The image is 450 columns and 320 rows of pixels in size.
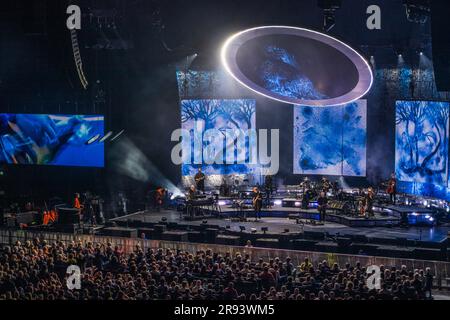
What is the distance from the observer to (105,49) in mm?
32781

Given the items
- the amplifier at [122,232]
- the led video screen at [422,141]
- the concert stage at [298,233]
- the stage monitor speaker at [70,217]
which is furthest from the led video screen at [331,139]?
the amplifier at [122,232]

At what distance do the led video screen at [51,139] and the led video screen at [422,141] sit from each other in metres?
13.7

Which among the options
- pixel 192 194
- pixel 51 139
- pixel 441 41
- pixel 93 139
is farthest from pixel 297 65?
pixel 51 139

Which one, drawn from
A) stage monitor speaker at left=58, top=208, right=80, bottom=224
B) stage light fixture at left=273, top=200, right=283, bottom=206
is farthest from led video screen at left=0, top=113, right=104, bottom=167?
stage light fixture at left=273, top=200, right=283, bottom=206

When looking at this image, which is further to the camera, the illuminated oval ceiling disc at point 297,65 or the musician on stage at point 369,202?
the musician on stage at point 369,202

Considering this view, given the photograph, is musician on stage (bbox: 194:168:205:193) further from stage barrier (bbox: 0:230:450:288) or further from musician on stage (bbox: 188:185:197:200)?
stage barrier (bbox: 0:230:450:288)

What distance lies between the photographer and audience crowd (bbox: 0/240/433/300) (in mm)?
15930

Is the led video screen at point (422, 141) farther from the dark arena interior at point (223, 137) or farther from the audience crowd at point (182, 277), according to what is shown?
the audience crowd at point (182, 277)

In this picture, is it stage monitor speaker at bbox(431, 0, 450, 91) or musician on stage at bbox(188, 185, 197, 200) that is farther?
musician on stage at bbox(188, 185, 197, 200)

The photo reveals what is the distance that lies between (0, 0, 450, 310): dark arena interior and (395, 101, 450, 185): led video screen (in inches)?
3.3

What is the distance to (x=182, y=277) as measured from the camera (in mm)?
18641

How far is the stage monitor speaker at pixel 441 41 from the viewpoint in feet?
71.4

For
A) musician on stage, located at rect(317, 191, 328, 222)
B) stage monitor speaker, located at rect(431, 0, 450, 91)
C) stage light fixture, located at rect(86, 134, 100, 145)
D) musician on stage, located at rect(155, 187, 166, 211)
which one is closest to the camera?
stage monitor speaker, located at rect(431, 0, 450, 91)

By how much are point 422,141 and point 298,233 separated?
9.33 m
